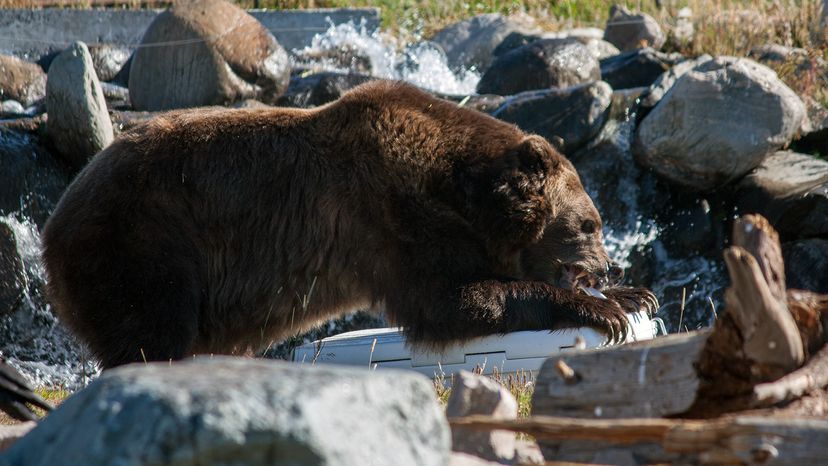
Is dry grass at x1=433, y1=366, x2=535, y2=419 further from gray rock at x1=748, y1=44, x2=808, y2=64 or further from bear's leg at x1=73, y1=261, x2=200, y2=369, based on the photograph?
gray rock at x1=748, y1=44, x2=808, y2=64

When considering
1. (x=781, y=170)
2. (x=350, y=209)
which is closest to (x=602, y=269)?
(x=350, y=209)

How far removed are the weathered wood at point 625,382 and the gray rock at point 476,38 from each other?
537 inches

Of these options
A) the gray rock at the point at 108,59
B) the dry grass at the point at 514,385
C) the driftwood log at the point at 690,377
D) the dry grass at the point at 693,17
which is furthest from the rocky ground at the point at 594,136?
the driftwood log at the point at 690,377

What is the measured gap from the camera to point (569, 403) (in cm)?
337

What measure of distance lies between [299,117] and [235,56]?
599 centimetres

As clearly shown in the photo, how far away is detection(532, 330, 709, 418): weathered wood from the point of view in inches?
129

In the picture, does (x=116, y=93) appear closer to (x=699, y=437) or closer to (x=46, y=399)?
(x=46, y=399)

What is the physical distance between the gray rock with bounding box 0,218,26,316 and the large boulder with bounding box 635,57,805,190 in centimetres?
641

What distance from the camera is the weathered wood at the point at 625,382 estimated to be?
10.7 feet

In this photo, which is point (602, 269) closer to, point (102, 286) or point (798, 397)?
point (102, 286)

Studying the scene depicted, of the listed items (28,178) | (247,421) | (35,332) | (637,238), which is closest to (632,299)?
(637,238)

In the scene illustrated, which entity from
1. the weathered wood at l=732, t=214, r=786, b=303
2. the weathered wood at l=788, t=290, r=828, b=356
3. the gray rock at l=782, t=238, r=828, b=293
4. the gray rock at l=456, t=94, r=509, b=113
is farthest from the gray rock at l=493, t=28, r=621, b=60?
the weathered wood at l=732, t=214, r=786, b=303

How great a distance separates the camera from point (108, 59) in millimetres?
15477

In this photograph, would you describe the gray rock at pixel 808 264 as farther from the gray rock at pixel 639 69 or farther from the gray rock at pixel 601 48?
the gray rock at pixel 601 48
